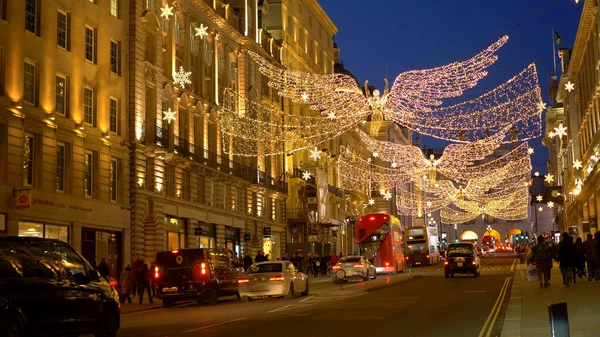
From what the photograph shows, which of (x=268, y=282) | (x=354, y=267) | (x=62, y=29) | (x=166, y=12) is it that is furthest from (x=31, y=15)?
(x=354, y=267)

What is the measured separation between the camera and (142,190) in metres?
40.1

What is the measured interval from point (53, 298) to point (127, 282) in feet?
60.5

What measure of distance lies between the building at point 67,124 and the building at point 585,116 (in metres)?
25.7

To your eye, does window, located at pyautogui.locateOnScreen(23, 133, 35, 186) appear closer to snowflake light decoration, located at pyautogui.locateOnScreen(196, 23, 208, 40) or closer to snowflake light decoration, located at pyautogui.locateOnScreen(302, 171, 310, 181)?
snowflake light decoration, located at pyautogui.locateOnScreen(196, 23, 208, 40)

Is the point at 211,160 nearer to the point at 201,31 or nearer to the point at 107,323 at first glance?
the point at 201,31

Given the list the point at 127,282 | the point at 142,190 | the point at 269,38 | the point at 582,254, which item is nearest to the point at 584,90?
the point at 269,38

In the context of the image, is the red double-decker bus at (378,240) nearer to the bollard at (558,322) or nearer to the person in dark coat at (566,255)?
the person in dark coat at (566,255)

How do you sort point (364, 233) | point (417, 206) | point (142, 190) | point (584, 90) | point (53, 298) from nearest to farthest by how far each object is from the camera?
1. point (53, 298)
2. point (142, 190)
3. point (364, 233)
4. point (584, 90)
5. point (417, 206)

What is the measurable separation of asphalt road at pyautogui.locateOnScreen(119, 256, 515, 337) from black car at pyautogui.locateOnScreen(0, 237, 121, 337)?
2.66 m

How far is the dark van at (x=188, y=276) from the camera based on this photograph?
28.8 meters

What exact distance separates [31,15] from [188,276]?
12.1 metres

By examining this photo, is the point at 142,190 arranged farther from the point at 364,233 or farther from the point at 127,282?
the point at 364,233

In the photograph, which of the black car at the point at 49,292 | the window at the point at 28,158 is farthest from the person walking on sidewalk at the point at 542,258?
the window at the point at 28,158

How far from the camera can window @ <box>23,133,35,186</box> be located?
30.9 metres
